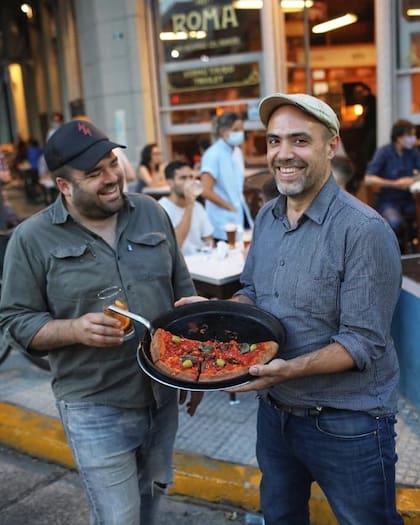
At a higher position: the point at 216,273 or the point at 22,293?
the point at 22,293

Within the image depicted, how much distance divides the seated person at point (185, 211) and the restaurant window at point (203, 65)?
3940 mm

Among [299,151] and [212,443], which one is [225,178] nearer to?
[212,443]

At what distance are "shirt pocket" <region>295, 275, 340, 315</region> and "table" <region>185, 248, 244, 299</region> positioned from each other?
2.27 meters

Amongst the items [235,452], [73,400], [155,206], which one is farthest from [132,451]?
[235,452]

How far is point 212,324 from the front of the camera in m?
2.46

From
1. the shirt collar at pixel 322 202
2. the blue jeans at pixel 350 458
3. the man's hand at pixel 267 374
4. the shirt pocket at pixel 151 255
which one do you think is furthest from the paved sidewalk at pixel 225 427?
the shirt collar at pixel 322 202

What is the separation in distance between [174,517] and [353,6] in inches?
360

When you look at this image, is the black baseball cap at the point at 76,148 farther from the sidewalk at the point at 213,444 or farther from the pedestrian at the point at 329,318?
the sidewalk at the point at 213,444

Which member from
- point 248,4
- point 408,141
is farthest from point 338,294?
point 248,4

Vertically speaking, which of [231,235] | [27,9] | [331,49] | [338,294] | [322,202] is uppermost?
[27,9]

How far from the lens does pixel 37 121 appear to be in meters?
19.5

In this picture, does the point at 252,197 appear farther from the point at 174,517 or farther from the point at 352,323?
the point at 352,323

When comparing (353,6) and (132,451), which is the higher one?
(353,6)

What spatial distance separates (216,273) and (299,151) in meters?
2.48
